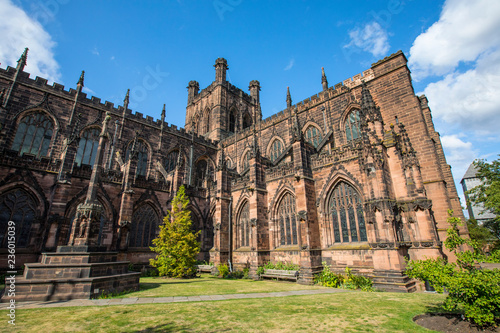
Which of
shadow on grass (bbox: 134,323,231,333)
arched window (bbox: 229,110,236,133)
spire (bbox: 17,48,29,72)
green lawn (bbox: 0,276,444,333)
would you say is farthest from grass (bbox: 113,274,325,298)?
arched window (bbox: 229,110,236,133)

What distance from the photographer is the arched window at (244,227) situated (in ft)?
66.8

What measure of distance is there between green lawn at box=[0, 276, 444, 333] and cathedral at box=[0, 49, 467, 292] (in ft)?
15.7

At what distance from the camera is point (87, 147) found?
23.8m

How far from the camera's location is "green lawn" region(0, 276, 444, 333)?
5.37 m

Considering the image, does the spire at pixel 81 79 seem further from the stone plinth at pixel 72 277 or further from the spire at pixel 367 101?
the spire at pixel 367 101

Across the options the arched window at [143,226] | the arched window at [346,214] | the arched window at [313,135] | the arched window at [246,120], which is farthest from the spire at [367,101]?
the arched window at [246,120]

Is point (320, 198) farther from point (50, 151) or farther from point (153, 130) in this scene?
point (50, 151)

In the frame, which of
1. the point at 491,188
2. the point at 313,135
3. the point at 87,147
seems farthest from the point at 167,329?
the point at 491,188

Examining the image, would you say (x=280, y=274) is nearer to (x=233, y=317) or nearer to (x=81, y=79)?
(x=233, y=317)

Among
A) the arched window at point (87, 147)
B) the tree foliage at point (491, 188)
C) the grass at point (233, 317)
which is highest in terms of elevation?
the arched window at point (87, 147)

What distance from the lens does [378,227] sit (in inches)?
506

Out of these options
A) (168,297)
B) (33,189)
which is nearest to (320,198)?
(168,297)

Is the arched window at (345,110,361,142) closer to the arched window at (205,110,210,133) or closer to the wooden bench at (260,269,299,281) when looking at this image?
the wooden bench at (260,269,299,281)

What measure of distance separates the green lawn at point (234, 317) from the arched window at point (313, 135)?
17368 millimetres
